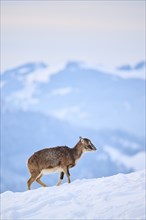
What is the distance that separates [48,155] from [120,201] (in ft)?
24.2

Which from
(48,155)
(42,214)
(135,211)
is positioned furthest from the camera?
(48,155)

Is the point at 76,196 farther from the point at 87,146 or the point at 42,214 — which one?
the point at 87,146

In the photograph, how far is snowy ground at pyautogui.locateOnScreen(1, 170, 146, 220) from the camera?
2861 centimetres

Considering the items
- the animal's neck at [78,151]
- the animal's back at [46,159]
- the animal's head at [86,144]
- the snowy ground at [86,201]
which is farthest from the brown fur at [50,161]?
the snowy ground at [86,201]

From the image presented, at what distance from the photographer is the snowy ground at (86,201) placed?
28609 millimetres

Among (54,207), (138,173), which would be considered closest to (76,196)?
(54,207)

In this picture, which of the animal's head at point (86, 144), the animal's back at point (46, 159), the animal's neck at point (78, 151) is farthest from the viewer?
the animal's head at point (86, 144)

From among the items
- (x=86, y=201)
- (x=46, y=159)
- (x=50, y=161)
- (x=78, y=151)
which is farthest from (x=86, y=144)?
(x=86, y=201)

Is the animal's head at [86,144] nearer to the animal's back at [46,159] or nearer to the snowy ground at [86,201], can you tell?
the animal's back at [46,159]

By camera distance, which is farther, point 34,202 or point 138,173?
point 138,173

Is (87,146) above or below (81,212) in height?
above

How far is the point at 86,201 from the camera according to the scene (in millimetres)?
30234

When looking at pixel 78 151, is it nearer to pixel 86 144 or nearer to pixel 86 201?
pixel 86 144

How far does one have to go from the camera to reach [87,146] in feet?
124
